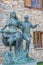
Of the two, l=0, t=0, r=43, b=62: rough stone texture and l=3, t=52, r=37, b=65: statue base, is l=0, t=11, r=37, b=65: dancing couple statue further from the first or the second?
l=0, t=0, r=43, b=62: rough stone texture

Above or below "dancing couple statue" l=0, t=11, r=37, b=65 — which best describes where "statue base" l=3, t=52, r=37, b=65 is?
below

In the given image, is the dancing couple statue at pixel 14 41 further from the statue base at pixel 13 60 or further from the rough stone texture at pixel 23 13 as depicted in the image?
the rough stone texture at pixel 23 13

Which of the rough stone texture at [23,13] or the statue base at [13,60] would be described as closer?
the statue base at [13,60]

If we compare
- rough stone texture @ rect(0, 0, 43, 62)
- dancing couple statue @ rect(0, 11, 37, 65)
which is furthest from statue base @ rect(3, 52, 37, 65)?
rough stone texture @ rect(0, 0, 43, 62)

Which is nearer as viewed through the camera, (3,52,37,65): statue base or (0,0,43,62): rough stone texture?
(3,52,37,65): statue base

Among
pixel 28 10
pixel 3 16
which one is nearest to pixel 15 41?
pixel 3 16

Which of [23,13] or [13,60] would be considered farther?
[23,13]

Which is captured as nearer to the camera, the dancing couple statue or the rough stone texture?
the dancing couple statue

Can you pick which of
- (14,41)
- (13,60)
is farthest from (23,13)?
(13,60)

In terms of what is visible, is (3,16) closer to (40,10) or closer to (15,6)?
(15,6)

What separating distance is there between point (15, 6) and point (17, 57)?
4091mm

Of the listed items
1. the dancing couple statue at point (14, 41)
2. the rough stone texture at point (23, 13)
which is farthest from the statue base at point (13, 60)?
the rough stone texture at point (23, 13)

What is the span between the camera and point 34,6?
10219mm

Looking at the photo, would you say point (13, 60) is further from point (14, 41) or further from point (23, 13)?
point (23, 13)
